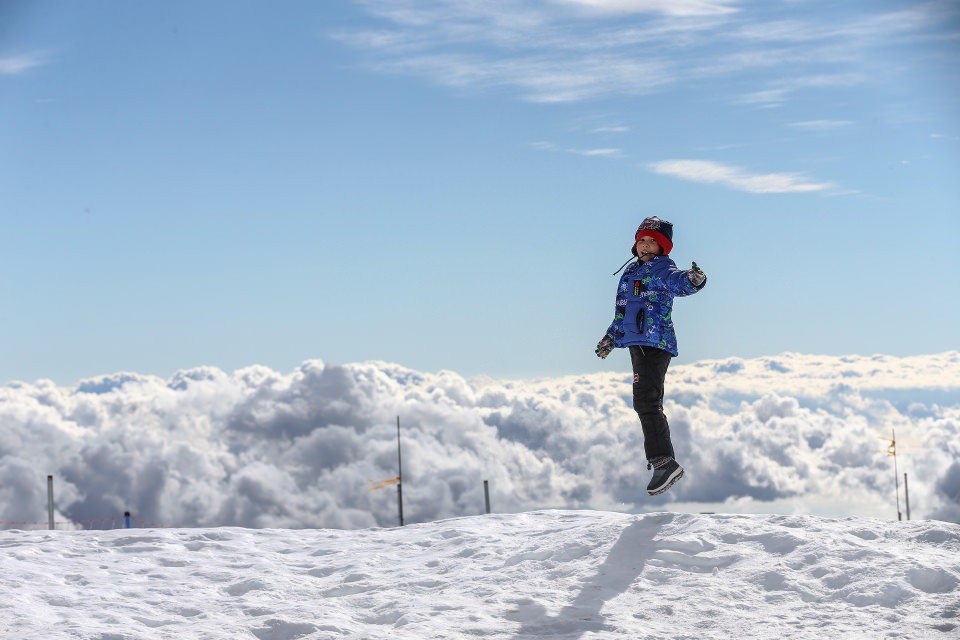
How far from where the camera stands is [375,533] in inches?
453

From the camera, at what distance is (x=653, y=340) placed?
1049 centimetres

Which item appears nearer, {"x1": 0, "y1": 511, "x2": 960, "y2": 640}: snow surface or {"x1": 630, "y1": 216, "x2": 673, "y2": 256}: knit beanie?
{"x1": 0, "y1": 511, "x2": 960, "y2": 640}: snow surface

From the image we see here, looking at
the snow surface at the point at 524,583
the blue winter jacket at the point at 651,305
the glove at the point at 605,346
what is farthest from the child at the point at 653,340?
the snow surface at the point at 524,583

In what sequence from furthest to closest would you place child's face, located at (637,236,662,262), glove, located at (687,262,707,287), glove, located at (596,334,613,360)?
glove, located at (596,334,613,360), child's face, located at (637,236,662,262), glove, located at (687,262,707,287)

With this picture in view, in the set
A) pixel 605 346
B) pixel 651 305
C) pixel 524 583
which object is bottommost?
pixel 524 583

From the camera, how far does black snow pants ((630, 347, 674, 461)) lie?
10.5 meters

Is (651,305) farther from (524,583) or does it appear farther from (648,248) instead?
(524,583)

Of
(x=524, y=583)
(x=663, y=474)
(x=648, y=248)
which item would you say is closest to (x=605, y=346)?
(x=648, y=248)

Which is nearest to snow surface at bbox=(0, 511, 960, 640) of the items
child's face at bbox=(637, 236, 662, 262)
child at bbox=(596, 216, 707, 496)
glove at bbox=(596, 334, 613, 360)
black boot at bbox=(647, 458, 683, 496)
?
black boot at bbox=(647, 458, 683, 496)

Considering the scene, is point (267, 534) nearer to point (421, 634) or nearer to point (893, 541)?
point (421, 634)

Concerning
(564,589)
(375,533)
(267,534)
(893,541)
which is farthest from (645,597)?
(267,534)

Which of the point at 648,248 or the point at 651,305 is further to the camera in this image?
the point at 648,248

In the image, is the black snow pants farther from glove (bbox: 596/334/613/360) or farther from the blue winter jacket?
glove (bbox: 596/334/613/360)

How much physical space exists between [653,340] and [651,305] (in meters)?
0.36
